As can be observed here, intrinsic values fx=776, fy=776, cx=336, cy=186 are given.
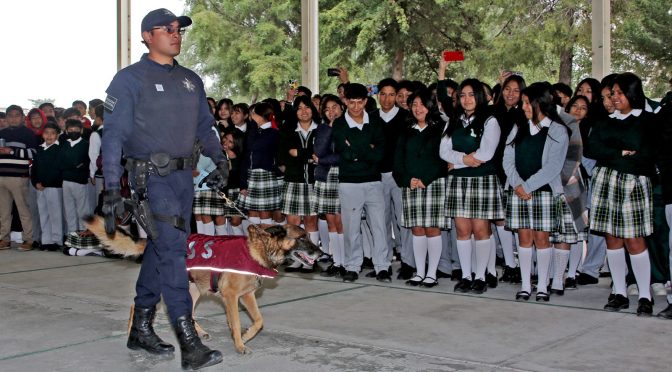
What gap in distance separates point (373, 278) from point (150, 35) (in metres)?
4.42

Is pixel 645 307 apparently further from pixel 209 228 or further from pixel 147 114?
pixel 209 228

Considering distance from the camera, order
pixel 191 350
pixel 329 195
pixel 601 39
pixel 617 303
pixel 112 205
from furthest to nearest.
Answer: pixel 601 39 < pixel 329 195 < pixel 617 303 < pixel 191 350 < pixel 112 205

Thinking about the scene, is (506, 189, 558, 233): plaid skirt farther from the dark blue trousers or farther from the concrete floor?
the dark blue trousers

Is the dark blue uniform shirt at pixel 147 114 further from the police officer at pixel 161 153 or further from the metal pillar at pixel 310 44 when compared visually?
the metal pillar at pixel 310 44

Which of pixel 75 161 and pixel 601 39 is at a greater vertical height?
pixel 601 39

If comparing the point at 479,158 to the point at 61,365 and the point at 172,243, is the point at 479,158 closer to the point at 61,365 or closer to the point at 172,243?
the point at 172,243

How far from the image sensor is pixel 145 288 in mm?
5129

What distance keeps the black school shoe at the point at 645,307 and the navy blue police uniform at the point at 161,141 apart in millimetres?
3769

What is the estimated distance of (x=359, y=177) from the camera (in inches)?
323

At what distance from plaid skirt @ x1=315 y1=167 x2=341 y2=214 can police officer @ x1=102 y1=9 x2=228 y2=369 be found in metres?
3.82

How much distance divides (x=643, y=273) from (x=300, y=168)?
4.03m

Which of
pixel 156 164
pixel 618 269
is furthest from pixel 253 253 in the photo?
pixel 618 269

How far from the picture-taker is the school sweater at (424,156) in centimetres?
779

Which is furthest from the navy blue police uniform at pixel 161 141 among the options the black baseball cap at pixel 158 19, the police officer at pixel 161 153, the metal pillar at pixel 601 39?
the metal pillar at pixel 601 39
